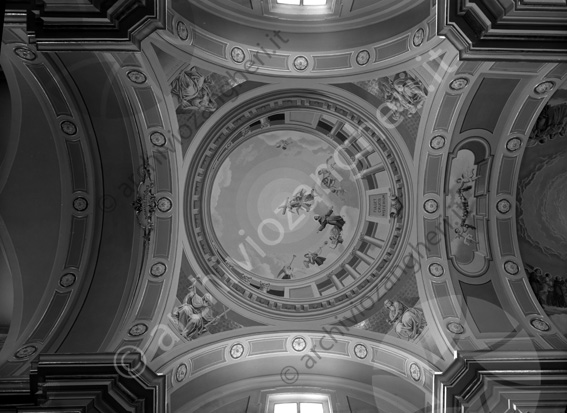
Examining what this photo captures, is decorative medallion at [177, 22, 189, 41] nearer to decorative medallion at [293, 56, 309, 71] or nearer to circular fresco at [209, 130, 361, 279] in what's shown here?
decorative medallion at [293, 56, 309, 71]

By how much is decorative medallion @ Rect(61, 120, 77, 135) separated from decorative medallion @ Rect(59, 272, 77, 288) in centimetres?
319

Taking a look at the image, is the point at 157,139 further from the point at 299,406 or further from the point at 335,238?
the point at 299,406

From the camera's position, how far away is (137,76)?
11289 mm

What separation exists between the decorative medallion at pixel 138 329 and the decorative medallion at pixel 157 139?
415 cm

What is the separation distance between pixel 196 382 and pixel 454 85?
8.95m

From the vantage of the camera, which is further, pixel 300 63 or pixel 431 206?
pixel 431 206

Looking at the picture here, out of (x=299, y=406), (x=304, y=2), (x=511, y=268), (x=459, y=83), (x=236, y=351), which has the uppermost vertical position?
(x=304, y=2)

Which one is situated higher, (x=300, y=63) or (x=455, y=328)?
(x=300, y=63)

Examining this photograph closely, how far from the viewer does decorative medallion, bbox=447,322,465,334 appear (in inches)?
482

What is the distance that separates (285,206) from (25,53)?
7.14 meters

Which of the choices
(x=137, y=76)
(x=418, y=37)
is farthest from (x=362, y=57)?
(x=137, y=76)

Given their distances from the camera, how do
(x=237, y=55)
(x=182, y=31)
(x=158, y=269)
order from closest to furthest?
(x=182, y=31), (x=237, y=55), (x=158, y=269)

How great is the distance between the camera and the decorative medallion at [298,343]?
42.7ft

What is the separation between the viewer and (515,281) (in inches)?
506
